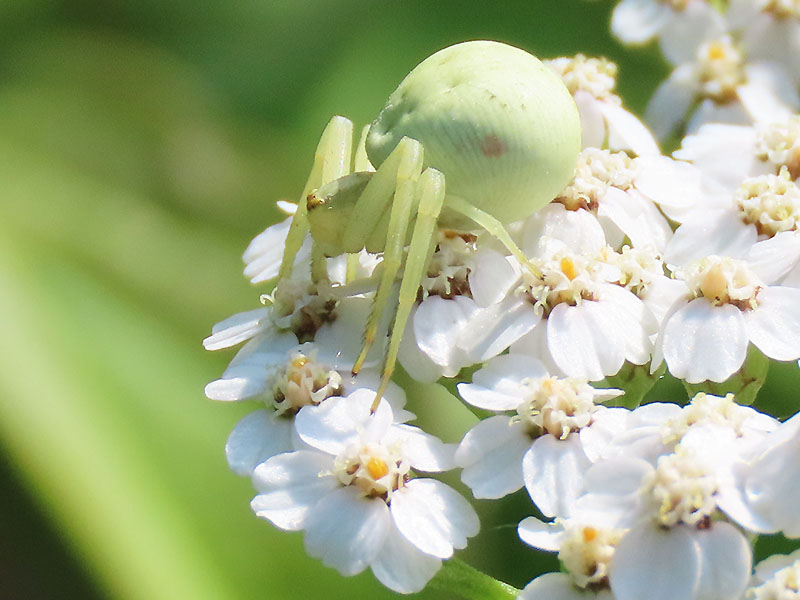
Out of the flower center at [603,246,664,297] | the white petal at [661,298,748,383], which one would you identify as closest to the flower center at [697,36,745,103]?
the flower center at [603,246,664,297]

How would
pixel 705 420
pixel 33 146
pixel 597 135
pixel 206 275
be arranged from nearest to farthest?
pixel 705 420 → pixel 597 135 → pixel 206 275 → pixel 33 146

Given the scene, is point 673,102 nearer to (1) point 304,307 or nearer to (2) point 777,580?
(1) point 304,307

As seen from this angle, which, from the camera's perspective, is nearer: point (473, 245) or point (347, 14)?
point (473, 245)

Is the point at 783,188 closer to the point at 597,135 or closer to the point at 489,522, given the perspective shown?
the point at 597,135

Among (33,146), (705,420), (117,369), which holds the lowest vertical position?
(117,369)

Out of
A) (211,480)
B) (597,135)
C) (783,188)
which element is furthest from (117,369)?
(783,188)

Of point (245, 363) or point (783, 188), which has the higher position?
point (783, 188)

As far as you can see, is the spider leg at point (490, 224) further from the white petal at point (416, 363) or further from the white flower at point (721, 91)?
the white flower at point (721, 91)
